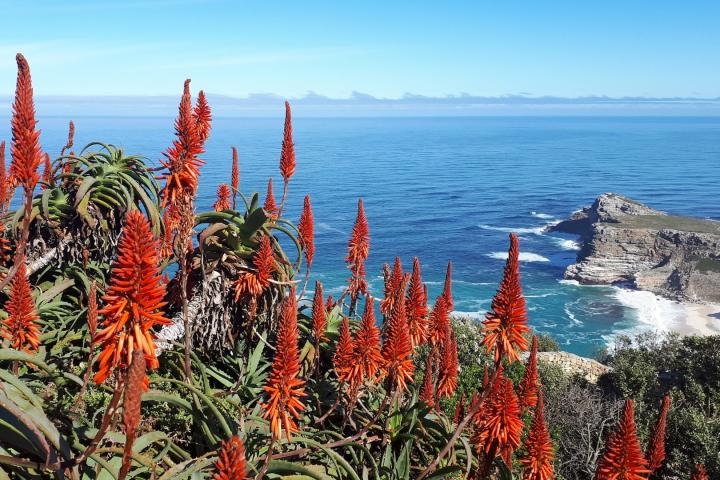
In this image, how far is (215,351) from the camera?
611 cm

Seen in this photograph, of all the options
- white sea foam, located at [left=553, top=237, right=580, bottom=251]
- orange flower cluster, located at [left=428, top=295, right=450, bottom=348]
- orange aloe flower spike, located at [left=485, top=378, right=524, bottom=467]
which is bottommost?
white sea foam, located at [left=553, top=237, right=580, bottom=251]

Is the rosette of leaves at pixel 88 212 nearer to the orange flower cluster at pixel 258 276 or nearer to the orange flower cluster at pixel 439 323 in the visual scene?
the orange flower cluster at pixel 258 276

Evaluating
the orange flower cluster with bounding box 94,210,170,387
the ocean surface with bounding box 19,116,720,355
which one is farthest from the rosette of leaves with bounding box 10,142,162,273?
the ocean surface with bounding box 19,116,720,355

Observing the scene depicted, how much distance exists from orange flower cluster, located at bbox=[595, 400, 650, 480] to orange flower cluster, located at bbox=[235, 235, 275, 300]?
291 centimetres

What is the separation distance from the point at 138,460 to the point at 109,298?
1.46 meters

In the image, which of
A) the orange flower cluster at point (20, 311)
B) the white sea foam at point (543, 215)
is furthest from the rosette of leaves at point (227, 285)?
the white sea foam at point (543, 215)

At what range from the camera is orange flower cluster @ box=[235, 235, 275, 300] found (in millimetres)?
4992

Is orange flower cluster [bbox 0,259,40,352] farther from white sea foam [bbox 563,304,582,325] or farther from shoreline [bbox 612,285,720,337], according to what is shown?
white sea foam [bbox 563,304,582,325]

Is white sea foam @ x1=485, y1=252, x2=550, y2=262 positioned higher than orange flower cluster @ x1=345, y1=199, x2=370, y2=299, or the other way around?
orange flower cluster @ x1=345, y1=199, x2=370, y2=299

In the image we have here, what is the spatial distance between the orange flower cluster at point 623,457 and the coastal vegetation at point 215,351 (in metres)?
0.01

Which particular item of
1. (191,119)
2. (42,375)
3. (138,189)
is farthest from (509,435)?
(138,189)

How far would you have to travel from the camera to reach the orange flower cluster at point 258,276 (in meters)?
4.99

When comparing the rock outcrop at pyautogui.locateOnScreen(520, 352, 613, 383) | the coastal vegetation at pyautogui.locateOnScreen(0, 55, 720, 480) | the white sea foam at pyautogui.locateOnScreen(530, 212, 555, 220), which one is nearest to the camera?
the coastal vegetation at pyautogui.locateOnScreen(0, 55, 720, 480)

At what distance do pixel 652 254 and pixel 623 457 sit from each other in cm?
8832
